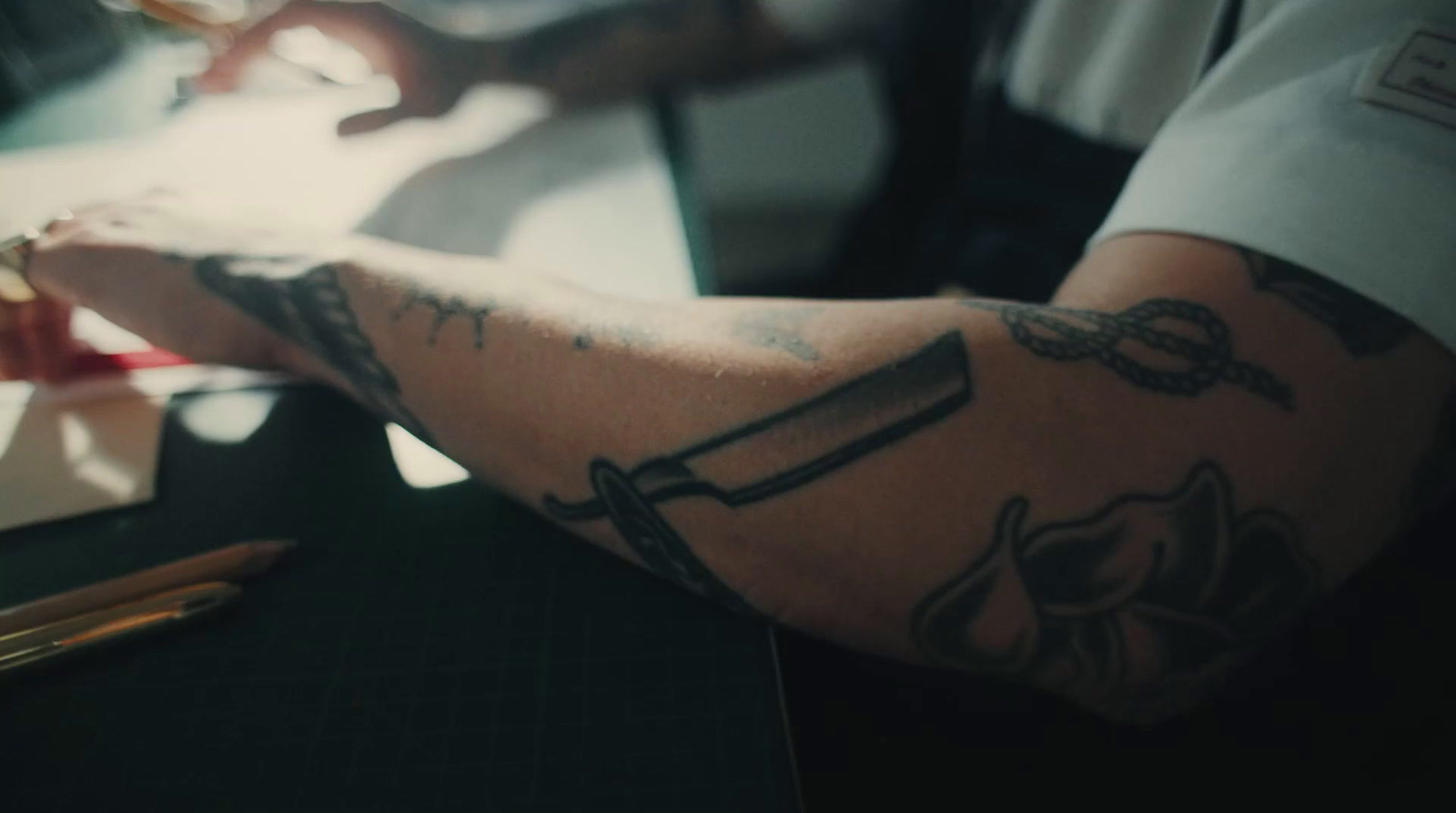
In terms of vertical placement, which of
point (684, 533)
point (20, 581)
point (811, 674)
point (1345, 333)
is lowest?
point (811, 674)

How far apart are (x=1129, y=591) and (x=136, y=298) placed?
0.59 metres

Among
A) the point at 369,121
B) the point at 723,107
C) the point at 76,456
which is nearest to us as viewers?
the point at 76,456

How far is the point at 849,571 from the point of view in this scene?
366mm

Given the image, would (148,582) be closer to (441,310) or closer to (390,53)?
(441,310)

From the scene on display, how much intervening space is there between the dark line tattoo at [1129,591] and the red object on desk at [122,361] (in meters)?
0.49

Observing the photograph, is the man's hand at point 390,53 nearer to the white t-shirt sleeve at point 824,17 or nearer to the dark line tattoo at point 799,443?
the white t-shirt sleeve at point 824,17

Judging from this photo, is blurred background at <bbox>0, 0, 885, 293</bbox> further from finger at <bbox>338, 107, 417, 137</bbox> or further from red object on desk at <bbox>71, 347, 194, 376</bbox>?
red object on desk at <bbox>71, 347, 194, 376</bbox>

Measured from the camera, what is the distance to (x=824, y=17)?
0.88m

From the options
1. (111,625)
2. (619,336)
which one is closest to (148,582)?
(111,625)

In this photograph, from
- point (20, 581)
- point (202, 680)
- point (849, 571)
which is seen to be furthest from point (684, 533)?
point (20, 581)

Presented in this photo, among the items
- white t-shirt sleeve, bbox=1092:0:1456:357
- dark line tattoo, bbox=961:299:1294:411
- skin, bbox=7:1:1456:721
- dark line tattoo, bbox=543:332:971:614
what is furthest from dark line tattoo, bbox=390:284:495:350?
white t-shirt sleeve, bbox=1092:0:1456:357

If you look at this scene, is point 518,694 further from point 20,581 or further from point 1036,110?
point 1036,110

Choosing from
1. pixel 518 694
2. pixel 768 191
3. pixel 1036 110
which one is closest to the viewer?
pixel 518 694

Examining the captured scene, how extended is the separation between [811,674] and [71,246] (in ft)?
2.03
